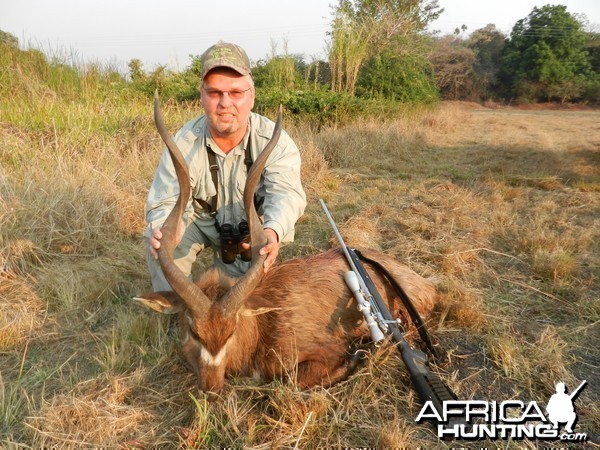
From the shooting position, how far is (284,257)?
4.77m

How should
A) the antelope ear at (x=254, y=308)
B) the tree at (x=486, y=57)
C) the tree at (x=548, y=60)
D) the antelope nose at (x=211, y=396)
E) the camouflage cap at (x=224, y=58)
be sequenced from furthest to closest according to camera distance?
the tree at (x=486, y=57)
the tree at (x=548, y=60)
the camouflage cap at (x=224, y=58)
the antelope ear at (x=254, y=308)
the antelope nose at (x=211, y=396)

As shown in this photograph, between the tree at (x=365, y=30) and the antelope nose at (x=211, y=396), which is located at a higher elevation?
the tree at (x=365, y=30)

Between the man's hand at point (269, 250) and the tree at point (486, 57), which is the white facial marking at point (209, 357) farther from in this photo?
the tree at point (486, 57)

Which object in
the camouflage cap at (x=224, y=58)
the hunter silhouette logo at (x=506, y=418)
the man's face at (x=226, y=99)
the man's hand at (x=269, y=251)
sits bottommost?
the hunter silhouette logo at (x=506, y=418)

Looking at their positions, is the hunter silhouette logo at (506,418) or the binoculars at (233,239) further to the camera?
the binoculars at (233,239)

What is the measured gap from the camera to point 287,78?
14164mm

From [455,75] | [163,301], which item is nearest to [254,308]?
[163,301]

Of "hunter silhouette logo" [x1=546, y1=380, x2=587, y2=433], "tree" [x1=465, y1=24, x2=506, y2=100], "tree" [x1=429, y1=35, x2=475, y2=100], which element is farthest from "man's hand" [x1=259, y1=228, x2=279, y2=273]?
"tree" [x1=465, y1=24, x2=506, y2=100]

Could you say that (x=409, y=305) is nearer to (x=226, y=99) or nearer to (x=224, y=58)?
(x=226, y=99)

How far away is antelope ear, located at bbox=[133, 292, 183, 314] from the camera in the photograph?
2602 mm

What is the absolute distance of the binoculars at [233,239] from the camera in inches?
144

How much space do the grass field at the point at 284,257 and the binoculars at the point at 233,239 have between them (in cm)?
81

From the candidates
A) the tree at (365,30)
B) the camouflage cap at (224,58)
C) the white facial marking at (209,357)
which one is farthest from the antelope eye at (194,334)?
the tree at (365,30)

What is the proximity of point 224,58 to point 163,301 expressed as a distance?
192cm
